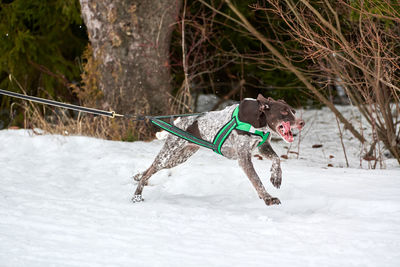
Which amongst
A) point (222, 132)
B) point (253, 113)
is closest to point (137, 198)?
point (222, 132)

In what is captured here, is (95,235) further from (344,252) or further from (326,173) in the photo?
(326,173)

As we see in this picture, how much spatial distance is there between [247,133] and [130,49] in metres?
4.44

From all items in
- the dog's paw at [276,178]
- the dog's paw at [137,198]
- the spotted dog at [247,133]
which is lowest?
the dog's paw at [137,198]

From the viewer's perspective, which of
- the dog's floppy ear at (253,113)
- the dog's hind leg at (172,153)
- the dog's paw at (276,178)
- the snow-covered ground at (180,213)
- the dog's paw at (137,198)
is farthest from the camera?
the dog's paw at (137,198)

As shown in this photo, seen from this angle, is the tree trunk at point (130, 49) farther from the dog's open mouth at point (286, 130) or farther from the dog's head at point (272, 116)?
the dog's open mouth at point (286, 130)

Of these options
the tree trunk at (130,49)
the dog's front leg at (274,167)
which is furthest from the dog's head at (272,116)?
the tree trunk at (130,49)

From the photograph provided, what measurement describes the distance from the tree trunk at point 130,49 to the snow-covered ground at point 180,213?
1274mm

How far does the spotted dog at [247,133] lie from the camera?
→ 4277 mm

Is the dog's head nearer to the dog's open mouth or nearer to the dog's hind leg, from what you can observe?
the dog's open mouth

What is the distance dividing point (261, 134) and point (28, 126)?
5.83m

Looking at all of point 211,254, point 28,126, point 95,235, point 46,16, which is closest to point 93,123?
point 28,126

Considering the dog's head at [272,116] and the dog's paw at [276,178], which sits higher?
the dog's head at [272,116]

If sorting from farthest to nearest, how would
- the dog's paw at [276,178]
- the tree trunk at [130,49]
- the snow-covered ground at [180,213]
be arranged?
the tree trunk at [130,49] < the dog's paw at [276,178] < the snow-covered ground at [180,213]

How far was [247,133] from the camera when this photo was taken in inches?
176
